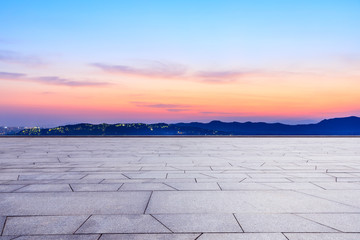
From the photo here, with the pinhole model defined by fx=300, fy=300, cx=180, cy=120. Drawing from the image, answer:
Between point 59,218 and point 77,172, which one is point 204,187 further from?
point 77,172

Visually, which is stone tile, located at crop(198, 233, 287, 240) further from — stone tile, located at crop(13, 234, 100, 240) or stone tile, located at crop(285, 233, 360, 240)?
stone tile, located at crop(13, 234, 100, 240)

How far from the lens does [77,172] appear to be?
25.0ft

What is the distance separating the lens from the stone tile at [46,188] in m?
5.73

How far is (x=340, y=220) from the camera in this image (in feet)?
13.6

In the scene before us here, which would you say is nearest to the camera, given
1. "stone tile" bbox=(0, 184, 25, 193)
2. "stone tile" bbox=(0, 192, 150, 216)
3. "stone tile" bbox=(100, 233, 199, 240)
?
"stone tile" bbox=(100, 233, 199, 240)

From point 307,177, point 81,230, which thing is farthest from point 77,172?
point 307,177

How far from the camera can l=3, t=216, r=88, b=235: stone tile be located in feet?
12.3

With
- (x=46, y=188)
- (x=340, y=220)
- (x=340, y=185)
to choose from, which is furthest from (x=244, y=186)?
(x=46, y=188)

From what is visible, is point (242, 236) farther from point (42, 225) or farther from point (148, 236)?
point (42, 225)

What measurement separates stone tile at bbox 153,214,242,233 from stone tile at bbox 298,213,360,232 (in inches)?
45.5

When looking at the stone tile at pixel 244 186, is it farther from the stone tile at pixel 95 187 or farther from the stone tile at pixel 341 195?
the stone tile at pixel 95 187

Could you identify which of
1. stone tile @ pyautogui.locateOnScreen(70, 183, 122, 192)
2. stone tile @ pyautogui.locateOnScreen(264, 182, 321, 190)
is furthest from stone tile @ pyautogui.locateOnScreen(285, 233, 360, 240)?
stone tile @ pyautogui.locateOnScreen(70, 183, 122, 192)

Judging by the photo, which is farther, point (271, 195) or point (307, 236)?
point (271, 195)

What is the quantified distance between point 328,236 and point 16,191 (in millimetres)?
5265
